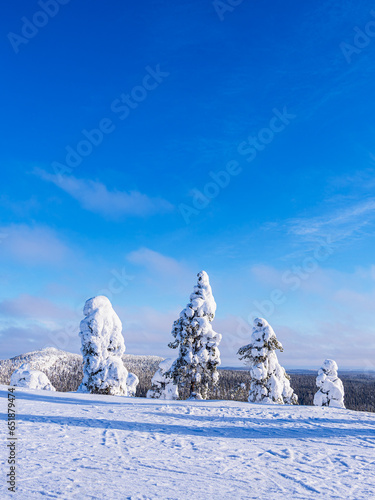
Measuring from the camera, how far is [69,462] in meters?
6.27

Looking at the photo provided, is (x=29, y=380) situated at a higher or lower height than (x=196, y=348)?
lower

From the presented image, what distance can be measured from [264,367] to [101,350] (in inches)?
477

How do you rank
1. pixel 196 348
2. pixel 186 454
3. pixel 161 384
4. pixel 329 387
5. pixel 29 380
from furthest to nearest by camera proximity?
pixel 161 384 < pixel 329 387 < pixel 29 380 < pixel 196 348 < pixel 186 454

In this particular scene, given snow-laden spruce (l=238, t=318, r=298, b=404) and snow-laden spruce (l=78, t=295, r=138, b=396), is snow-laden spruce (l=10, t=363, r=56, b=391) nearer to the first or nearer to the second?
snow-laden spruce (l=78, t=295, r=138, b=396)

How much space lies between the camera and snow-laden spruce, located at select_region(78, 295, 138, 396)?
2409 centimetres

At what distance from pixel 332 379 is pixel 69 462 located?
31.4 metres

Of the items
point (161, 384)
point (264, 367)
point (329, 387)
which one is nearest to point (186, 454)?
point (264, 367)

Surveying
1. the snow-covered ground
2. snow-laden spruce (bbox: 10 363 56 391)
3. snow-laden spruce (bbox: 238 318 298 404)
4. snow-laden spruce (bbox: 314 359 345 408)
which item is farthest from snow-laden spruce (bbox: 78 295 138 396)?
snow-laden spruce (bbox: 314 359 345 408)

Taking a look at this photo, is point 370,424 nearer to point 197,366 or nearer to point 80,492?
point 80,492

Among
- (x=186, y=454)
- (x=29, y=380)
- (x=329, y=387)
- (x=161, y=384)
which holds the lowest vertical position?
(x=161, y=384)

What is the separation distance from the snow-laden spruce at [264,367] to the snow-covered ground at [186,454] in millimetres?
13212

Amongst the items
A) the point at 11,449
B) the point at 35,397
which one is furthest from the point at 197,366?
the point at 11,449

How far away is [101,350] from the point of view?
24562 mm

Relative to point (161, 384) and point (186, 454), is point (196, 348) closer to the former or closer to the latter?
point (161, 384)
